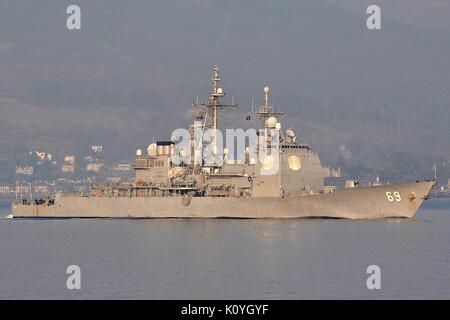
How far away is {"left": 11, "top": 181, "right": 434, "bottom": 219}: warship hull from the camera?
6719 centimetres

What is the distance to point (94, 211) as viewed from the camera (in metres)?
78.2

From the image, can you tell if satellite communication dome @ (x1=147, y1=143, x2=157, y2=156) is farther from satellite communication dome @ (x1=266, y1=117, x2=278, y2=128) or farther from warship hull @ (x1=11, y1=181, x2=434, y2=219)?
satellite communication dome @ (x1=266, y1=117, x2=278, y2=128)

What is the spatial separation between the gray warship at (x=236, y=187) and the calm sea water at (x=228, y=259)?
122 centimetres

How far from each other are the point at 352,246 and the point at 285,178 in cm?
1556

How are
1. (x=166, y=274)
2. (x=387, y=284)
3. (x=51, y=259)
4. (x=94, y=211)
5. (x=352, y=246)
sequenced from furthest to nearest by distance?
(x=94, y=211), (x=352, y=246), (x=51, y=259), (x=166, y=274), (x=387, y=284)

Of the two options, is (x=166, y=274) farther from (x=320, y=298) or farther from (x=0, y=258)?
(x=0, y=258)

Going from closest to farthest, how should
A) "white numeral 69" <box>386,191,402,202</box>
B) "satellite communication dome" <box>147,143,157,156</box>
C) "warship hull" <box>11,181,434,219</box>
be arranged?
"white numeral 69" <box>386,191,402,202</box> → "warship hull" <box>11,181,434,219</box> → "satellite communication dome" <box>147,143,157,156</box>

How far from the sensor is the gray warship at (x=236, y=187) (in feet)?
223

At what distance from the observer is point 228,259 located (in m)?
47.5

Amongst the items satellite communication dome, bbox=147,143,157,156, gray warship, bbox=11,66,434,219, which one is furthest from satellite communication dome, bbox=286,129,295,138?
satellite communication dome, bbox=147,143,157,156

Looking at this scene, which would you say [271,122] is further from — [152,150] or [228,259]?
[228,259]

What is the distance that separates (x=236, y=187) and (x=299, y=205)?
498 centimetres

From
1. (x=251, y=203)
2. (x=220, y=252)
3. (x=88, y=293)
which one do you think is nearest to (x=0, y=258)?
(x=220, y=252)

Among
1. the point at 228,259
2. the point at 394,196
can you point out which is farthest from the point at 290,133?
the point at 228,259
